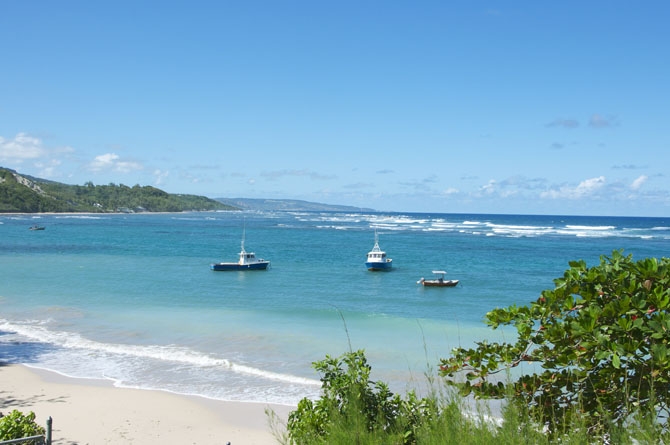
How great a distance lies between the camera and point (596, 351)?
4.48 metres

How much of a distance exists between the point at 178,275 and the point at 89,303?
38.6 feet

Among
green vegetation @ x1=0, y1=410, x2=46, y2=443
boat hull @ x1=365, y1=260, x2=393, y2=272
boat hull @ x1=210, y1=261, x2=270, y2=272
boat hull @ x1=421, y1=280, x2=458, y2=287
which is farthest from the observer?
boat hull @ x1=210, y1=261, x2=270, y2=272

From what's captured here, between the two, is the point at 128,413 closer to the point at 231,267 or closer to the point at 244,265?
the point at 231,267

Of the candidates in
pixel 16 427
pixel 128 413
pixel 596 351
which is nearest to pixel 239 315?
pixel 128 413

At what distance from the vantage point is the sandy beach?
442 inches

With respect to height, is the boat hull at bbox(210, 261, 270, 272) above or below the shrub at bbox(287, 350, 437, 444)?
below

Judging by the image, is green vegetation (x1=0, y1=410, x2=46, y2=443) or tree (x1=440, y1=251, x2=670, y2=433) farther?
green vegetation (x1=0, y1=410, x2=46, y2=443)

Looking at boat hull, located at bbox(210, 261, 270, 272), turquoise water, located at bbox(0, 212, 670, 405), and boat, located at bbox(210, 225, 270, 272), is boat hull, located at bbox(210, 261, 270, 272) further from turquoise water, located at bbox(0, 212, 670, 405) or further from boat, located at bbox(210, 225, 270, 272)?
turquoise water, located at bbox(0, 212, 670, 405)

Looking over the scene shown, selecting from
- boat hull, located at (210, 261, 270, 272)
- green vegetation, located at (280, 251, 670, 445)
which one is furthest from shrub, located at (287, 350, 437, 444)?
boat hull, located at (210, 261, 270, 272)

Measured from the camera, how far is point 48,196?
576 feet

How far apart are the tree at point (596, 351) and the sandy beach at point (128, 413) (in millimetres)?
7224

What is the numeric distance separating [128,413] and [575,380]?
422 inches

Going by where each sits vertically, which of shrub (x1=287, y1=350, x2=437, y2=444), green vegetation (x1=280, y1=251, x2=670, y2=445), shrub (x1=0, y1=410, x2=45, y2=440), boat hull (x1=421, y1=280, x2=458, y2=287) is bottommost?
boat hull (x1=421, y1=280, x2=458, y2=287)

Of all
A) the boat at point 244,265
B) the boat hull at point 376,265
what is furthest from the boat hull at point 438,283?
the boat at point 244,265
